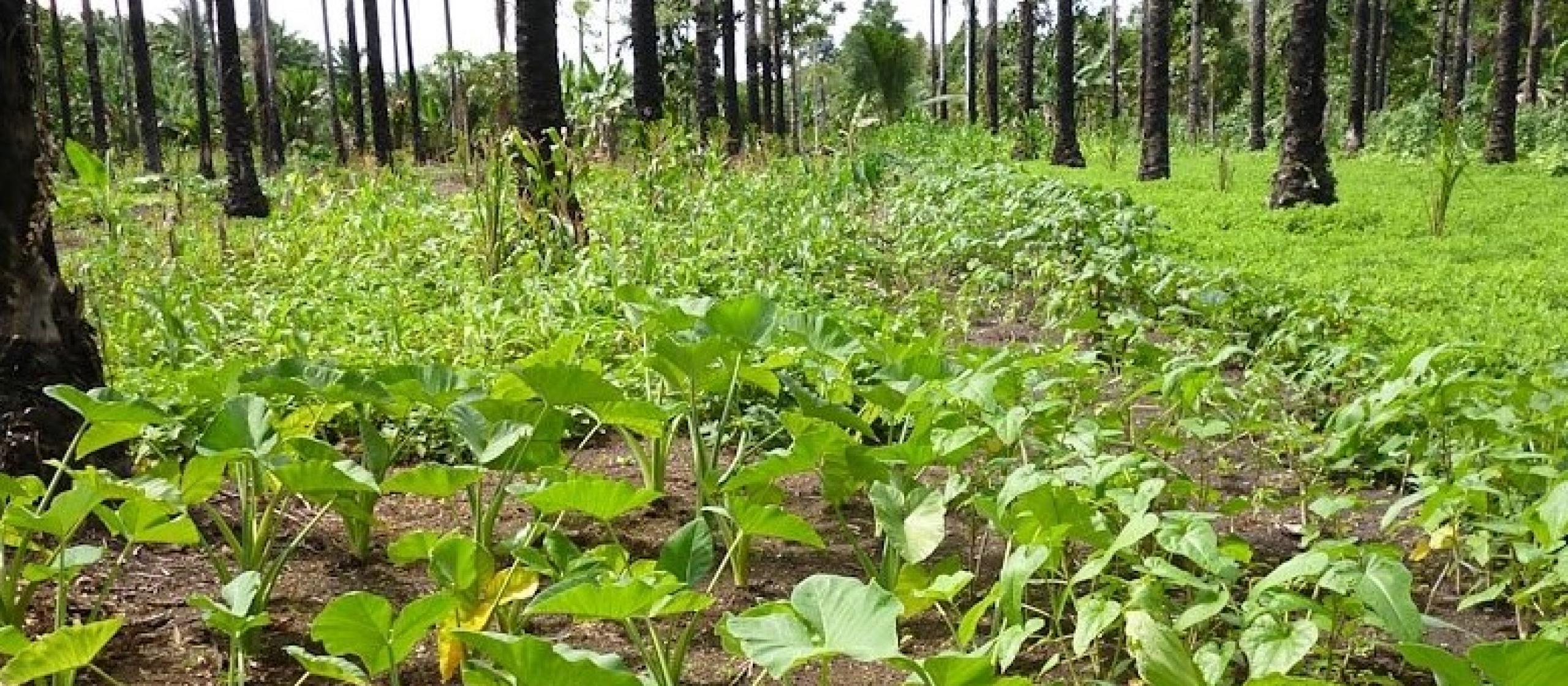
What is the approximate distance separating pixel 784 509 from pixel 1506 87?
12.6m

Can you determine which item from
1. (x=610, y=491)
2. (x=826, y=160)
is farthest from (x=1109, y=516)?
(x=826, y=160)

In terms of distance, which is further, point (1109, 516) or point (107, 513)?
point (1109, 516)

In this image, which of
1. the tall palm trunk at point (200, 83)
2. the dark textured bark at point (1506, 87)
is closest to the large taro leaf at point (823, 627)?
the dark textured bark at point (1506, 87)

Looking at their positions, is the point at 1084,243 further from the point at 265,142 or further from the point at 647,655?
the point at 265,142

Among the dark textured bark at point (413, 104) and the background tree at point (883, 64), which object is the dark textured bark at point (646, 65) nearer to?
the dark textured bark at point (413, 104)

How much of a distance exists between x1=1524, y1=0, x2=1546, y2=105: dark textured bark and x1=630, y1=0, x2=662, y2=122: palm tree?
15014 mm

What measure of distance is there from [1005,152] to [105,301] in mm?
15442

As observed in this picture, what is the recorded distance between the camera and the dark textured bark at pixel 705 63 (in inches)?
599

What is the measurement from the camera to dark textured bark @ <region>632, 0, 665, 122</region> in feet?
39.1

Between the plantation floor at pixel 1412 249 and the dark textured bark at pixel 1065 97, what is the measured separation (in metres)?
4.29

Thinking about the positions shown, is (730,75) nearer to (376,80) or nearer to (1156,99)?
(376,80)

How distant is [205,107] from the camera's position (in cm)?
1842

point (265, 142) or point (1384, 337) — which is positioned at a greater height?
point (265, 142)

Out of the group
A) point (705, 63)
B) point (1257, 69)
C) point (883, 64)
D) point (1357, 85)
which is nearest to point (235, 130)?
point (705, 63)
